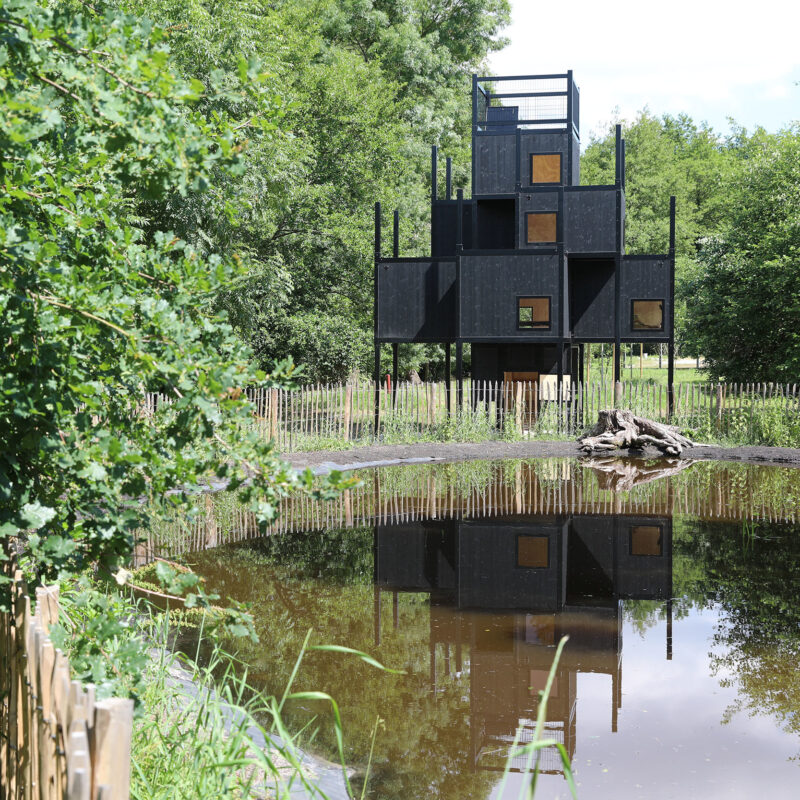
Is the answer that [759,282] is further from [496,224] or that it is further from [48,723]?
[48,723]

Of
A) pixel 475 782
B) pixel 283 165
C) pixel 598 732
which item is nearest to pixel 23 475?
pixel 475 782

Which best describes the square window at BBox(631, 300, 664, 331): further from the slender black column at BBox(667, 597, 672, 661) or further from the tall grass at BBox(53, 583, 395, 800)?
the tall grass at BBox(53, 583, 395, 800)

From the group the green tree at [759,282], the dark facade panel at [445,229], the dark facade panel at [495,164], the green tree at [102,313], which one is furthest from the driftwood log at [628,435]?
the green tree at [102,313]

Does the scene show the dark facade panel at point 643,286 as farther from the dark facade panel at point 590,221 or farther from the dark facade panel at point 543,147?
the dark facade panel at point 543,147

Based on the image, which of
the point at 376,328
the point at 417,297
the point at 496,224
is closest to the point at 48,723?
the point at 376,328

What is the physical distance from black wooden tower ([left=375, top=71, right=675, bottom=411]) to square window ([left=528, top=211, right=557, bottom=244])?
3cm

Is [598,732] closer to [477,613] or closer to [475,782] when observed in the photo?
[475,782]

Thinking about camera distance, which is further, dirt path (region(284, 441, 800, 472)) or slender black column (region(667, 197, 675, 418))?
slender black column (region(667, 197, 675, 418))

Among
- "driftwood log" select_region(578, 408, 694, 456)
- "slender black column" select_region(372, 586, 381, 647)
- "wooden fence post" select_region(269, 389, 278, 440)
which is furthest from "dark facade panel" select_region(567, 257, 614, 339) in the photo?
"slender black column" select_region(372, 586, 381, 647)

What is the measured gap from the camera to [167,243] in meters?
4.46

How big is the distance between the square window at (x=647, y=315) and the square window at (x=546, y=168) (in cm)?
486

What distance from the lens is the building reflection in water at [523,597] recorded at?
24.4 feet

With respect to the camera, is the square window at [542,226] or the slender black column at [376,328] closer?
the slender black column at [376,328]

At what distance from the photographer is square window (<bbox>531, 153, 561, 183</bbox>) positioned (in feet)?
103
